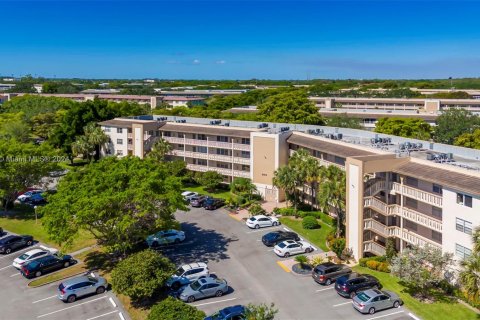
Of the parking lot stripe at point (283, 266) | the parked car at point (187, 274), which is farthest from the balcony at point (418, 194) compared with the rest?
the parked car at point (187, 274)

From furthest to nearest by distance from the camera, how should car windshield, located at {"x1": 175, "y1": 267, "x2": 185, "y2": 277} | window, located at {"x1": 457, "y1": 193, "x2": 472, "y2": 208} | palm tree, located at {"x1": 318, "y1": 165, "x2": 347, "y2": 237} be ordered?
palm tree, located at {"x1": 318, "y1": 165, "x2": 347, "y2": 237}
car windshield, located at {"x1": 175, "y1": 267, "x2": 185, "y2": 277}
window, located at {"x1": 457, "y1": 193, "x2": 472, "y2": 208}

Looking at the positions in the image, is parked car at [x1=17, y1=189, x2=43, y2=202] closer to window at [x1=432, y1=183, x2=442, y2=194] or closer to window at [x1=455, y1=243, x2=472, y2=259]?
window at [x1=432, y1=183, x2=442, y2=194]

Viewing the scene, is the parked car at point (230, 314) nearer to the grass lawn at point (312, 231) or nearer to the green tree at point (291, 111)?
the grass lawn at point (312, 231)

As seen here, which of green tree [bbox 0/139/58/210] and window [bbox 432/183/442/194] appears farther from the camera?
green tree [bbox 0/139/58/210]

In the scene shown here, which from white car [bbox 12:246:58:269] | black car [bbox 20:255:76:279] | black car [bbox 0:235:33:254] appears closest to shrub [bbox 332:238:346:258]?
black car [bbox 20:255:76:279]

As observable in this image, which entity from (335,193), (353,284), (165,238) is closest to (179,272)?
(165,238)

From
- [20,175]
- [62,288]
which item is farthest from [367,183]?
[20,175]

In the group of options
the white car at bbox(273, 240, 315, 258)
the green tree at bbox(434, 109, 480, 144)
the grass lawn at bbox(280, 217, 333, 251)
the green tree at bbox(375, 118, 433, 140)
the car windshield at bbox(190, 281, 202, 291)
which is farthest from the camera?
the green tree at bbox(375, 118, 433, 140)
